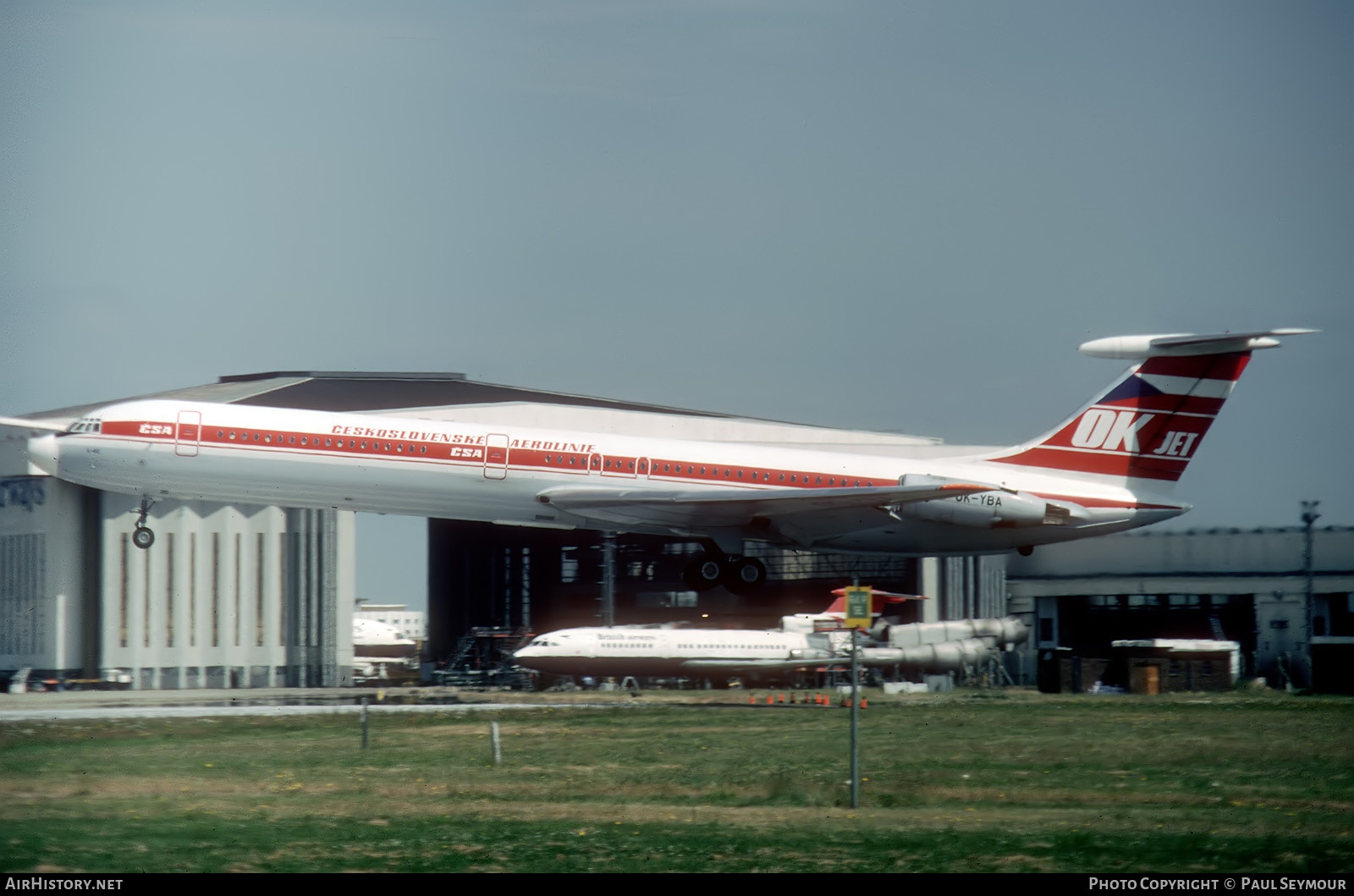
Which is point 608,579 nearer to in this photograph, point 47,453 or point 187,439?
point 187,439

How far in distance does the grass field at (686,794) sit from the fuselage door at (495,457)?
6.02 m

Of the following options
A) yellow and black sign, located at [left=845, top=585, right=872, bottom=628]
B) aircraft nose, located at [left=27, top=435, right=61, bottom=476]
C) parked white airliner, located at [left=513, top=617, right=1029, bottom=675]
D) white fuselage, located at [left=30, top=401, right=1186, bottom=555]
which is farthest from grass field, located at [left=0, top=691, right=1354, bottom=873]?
parked white airliner, located at [left=513, top=617, right=1029, bottom=675]

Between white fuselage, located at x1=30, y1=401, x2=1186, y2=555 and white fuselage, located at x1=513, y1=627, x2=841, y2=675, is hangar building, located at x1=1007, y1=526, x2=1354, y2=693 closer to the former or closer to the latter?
white fuselage, located at x1=513, y1=627, x2=841, y2=675

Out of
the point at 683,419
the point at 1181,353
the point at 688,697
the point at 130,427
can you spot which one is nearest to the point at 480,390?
the point at 683,419

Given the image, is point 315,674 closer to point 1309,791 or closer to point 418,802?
point 418,802

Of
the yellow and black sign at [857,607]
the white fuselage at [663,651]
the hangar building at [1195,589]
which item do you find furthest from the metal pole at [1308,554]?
the yellow and black sign at [857,607]

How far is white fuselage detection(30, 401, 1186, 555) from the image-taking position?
34.3 metres

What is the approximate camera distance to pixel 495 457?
35.1 meters

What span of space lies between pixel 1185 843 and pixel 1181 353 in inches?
947

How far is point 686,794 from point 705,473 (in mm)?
14655

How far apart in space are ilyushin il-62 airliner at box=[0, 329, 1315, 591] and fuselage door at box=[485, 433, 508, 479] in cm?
4

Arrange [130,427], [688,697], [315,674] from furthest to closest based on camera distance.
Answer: [315,674] < [688,697] < [130,427]
